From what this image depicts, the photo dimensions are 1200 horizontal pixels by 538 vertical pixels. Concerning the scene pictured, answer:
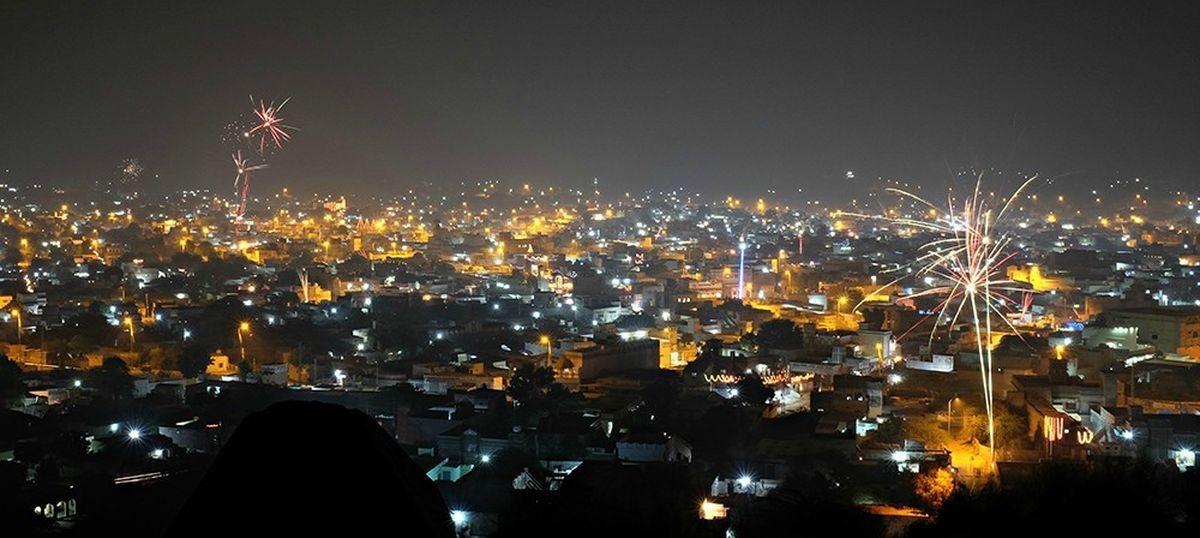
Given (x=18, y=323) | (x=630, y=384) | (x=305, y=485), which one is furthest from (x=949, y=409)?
(x=18, y=323)

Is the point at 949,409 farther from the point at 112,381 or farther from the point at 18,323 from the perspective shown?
the point at 18,323

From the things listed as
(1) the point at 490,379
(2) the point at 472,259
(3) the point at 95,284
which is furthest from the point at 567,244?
(1) the point at 490,379

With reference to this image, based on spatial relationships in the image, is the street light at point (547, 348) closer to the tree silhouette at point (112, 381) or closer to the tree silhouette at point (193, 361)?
the tree silhouette at point (193, 361)

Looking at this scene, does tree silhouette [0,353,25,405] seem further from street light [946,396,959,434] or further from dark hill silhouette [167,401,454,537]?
dark hill silhouette [167,401,454,537]

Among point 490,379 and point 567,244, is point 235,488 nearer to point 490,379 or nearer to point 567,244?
point 490,379

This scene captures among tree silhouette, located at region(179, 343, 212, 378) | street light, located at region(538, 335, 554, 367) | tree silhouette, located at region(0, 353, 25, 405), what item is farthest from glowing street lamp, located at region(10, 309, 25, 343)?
street light, located at region(538, 335, 554, 367)

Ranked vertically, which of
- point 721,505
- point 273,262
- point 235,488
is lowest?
point 721,505

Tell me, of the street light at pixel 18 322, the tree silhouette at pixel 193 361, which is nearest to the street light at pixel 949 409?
the tree silhouette at pixel 193 361
